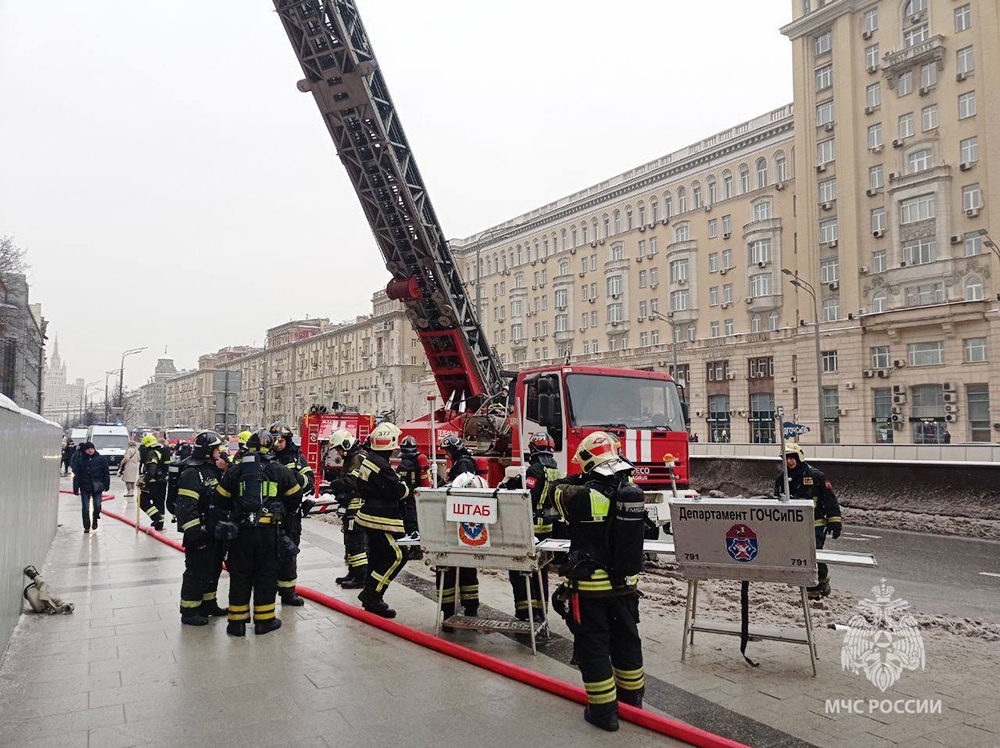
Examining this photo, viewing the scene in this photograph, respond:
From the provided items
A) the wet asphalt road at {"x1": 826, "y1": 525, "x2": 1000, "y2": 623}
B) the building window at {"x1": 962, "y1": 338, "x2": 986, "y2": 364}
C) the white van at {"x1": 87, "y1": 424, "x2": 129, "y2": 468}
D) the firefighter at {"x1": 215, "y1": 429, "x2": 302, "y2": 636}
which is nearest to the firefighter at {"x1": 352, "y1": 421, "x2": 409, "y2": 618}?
the firefighter at {"x1": 215, "y1": 429, "x2": 302, "y2": 636}

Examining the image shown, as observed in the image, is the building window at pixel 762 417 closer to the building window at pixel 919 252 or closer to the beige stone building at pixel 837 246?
the beige stone building at pixel 837 246

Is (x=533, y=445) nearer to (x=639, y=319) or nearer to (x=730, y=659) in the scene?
(x=730, y=659)

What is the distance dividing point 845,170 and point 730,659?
3739cm

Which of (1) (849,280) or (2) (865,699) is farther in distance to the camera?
(1) (849,280)

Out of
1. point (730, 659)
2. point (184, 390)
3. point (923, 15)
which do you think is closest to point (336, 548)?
point (730, 659)

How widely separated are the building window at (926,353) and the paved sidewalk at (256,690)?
109 feet

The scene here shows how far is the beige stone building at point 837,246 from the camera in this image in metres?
→ 33.0

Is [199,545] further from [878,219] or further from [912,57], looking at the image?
[912,57]

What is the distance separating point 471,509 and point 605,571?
5.36 ft

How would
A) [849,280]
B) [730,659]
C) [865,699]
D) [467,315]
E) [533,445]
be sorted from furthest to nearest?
[849,280] → [467,315] → [533,445] → [730,659] → [865,699]

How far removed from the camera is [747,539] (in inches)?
203

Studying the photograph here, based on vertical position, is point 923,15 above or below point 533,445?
above

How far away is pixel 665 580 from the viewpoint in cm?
848

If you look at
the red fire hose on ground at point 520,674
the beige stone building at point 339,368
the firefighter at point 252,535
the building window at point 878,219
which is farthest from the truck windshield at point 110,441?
the building window at point 878,219
